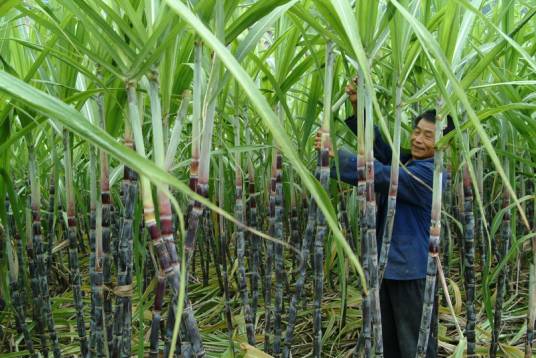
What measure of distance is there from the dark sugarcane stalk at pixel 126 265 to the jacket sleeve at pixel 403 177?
1.86ft

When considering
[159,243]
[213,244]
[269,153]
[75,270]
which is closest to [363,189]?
[159,243]

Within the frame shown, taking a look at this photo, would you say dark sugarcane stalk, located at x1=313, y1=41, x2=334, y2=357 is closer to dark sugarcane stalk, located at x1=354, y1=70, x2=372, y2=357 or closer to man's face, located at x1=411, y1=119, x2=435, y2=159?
dark sugarcane stalk, located at x1=354, y1=70, x2=372, y2=357

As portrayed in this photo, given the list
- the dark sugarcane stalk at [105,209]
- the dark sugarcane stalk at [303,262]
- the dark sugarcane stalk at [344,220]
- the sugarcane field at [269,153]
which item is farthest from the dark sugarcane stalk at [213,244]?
the dark sugarcane stalk at [105,209]

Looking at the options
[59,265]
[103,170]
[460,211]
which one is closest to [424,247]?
[460,211]

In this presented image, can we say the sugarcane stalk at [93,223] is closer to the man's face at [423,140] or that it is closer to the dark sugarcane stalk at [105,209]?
the dark sugarcane stalk at [105,209]

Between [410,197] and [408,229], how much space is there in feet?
0.34

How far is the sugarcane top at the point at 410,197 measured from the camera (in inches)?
51.4

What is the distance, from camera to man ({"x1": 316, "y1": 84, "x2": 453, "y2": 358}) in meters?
1.32

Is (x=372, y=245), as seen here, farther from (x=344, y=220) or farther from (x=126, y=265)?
(x=344, y=220)

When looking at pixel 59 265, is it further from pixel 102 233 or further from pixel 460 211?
pixel 460 211

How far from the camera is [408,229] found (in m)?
1.42

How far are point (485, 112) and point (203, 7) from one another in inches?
16.4

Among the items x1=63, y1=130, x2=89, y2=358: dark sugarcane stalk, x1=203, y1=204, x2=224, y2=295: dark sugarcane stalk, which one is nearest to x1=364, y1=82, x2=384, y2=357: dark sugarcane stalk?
x1=63, y1=130, x2=89, y2=358: dark sugarcane stalk

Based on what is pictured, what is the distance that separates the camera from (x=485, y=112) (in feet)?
2.50
